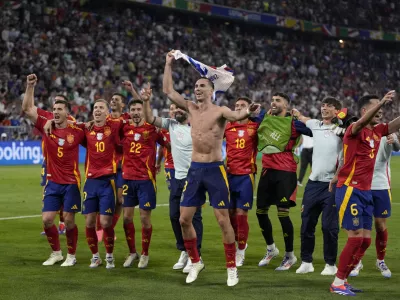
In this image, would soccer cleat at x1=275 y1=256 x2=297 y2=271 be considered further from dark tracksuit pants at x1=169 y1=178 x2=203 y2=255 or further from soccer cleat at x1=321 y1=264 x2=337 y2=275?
dark tracksuit pants at x1=169 y1=178 x2=203 y2=255

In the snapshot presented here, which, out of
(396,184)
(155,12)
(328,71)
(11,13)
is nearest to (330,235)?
(396,184)

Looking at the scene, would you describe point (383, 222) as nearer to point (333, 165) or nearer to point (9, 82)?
point (333, 165)

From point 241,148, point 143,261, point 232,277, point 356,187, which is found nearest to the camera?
point 356,187

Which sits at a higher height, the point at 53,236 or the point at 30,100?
the point at 30,100

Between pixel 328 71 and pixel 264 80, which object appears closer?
pixel 264 80

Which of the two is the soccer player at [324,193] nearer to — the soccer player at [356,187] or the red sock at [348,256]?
the soccer player at [356,187]

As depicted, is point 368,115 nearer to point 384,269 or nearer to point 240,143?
point 384,269

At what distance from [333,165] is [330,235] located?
86 centimetres

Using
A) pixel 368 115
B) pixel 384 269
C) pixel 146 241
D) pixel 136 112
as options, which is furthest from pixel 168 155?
pixel 368 115

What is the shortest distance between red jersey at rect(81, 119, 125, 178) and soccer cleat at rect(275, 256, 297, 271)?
2450mm

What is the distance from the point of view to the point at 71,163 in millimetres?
10156

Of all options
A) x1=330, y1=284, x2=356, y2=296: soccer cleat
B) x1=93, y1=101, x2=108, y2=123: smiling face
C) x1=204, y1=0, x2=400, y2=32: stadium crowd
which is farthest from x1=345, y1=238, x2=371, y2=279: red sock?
x1=204, y1=0, x2=400, y2=32: stadium crowd

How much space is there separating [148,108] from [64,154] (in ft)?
5.09

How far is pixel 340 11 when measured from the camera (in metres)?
52.6
